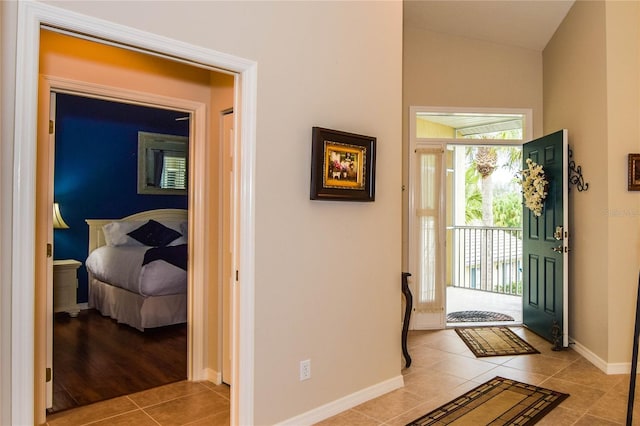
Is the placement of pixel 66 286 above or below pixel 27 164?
below

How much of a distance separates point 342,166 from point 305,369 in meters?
A: 1.25

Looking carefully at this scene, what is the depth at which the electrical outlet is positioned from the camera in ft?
9.02

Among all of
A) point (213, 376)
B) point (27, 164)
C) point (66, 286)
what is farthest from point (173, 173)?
point (27, 164)

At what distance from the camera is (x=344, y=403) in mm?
2984

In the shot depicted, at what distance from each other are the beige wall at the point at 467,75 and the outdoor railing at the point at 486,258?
2.70 m

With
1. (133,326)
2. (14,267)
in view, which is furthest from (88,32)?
(133,326)

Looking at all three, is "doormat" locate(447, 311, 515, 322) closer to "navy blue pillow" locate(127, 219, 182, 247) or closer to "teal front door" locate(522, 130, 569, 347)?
"teal front door" locate(522, 130, 569, 347)

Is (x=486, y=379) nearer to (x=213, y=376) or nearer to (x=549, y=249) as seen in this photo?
(x=549, y=249)

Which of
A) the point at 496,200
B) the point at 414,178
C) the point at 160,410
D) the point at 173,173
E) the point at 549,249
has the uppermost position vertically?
the point at 173,173

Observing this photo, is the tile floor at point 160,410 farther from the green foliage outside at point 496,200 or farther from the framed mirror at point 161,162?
the green foliage outside at point 496,200

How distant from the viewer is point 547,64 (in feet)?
16.4

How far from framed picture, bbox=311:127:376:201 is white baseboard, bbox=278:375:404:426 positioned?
4.23 feet

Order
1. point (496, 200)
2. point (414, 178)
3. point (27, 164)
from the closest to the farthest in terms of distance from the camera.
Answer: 1. point (27, 164)
2. point (414, 178)
3. point (496, 200)

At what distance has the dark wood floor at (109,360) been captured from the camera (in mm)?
3359
